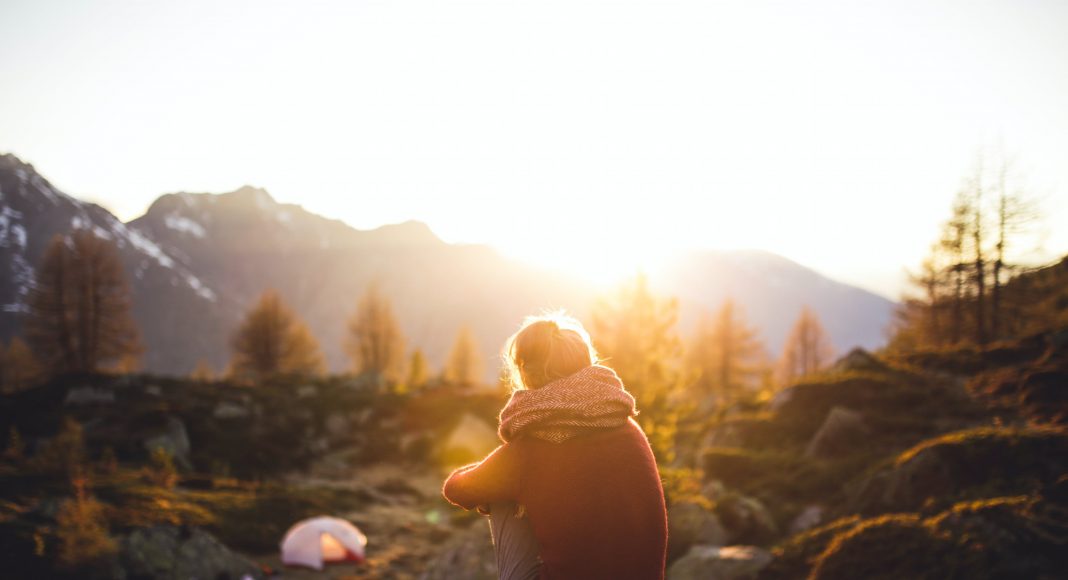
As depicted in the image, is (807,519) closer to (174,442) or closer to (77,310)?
(174,442)

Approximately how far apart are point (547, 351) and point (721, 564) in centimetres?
652

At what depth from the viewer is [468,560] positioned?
36.4ft

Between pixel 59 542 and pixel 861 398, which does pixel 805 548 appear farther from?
pixel 59 542

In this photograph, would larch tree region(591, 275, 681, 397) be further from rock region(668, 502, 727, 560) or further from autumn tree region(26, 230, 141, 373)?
autumn tree region(26, 230, 141, 373)

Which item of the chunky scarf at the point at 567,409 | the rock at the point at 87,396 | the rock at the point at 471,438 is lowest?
the rock at the point at 471,438

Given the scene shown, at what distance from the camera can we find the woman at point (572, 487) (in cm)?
251

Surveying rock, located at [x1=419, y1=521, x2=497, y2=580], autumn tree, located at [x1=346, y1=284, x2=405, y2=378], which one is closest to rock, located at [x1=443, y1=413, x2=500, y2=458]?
rock, located at [x1=419, y1=521, x2=497, y2=580]

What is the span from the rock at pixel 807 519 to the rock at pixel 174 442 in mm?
22769

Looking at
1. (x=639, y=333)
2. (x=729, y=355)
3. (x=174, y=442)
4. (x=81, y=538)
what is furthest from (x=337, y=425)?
(x=729, y=355)

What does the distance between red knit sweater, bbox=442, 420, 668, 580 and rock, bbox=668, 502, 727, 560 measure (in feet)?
27.3

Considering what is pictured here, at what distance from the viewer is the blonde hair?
2803 mm

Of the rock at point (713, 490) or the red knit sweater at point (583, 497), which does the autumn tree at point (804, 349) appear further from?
the red knit sweater at point (583, 497)

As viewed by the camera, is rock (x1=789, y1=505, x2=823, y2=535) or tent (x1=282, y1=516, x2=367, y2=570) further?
tent (x1=282, y1=516, x2=367, y2=570)

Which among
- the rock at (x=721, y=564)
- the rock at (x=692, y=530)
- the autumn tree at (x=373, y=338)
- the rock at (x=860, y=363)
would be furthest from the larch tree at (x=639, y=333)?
the autumn tree at (x=373, y=338)
